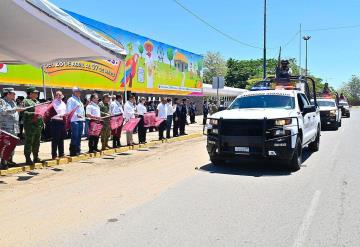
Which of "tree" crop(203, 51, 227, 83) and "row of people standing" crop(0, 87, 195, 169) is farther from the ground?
"tree" crop(203, 51, 227, 83)

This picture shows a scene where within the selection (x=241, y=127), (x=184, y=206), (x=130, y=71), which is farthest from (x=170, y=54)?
(x=184, y=206)

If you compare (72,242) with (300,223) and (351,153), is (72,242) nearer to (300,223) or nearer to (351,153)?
(300,223)

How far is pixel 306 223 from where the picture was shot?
225 inches

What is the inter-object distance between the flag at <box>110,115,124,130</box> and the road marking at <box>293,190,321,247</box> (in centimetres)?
773

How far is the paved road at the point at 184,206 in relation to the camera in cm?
518

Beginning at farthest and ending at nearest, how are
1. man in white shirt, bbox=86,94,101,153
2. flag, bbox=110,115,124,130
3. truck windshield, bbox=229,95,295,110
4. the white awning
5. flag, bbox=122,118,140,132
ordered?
flag, bbox=122,118,140,132
flag, bbox=110,115,124,130
man in white shirt, bbox=86,94,101,153
truck windshield, bbox=229,95,295,110
the white awning

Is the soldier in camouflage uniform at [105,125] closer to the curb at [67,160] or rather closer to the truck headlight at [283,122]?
the curb at [67,160]

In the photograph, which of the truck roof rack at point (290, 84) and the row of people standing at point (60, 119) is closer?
the row of people standing at point (60, 119)

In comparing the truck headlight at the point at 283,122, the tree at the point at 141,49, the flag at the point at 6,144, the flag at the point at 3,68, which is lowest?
the flag at the point at 6,144

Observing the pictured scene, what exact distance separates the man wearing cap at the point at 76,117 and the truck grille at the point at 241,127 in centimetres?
418

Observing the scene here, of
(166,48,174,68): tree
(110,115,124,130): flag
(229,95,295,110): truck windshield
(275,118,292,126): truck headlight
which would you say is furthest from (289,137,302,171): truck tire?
(166,48,174,68): tree

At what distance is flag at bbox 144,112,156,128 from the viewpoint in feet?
53.5

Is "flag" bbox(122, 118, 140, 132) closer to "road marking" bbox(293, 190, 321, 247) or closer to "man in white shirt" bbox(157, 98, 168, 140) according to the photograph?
"man in white shirt" bbox(157, 98, 168, 140)

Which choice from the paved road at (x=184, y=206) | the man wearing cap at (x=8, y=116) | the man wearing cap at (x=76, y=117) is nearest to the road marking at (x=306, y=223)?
the paved road at (x=184, y=206)
